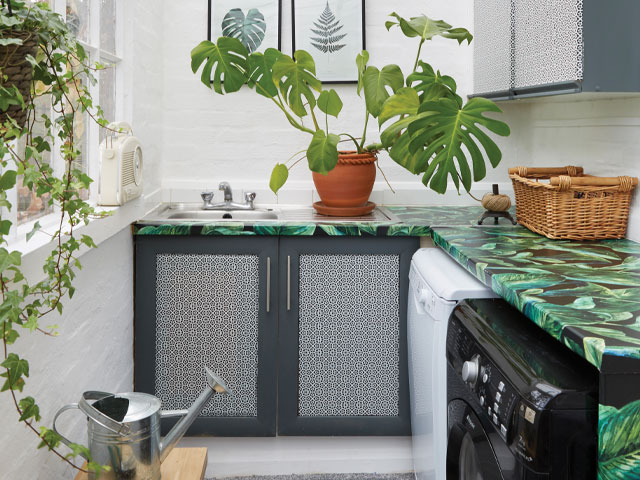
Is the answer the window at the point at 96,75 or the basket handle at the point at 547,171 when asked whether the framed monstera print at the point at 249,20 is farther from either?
the basket handle at the point at 547,171

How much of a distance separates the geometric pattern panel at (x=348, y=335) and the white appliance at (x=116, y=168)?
718 millimetres

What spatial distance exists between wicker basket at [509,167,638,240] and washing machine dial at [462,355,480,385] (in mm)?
894

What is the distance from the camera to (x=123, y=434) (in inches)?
65.9

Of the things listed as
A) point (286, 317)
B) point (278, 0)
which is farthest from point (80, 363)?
point (278, 0)

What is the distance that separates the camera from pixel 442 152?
2240mm

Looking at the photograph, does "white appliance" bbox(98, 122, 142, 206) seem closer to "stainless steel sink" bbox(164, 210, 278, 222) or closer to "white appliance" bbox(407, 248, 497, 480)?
"stainless steel sink" bbox(164, 210, 278, 222)

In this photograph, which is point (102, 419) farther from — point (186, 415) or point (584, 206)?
point (584, 206)

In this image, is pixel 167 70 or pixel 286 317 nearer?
pixel 286 317

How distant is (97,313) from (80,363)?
0.21 m

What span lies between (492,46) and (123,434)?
2.10m

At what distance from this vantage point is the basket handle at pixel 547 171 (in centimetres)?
258

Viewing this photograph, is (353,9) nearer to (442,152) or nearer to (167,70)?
(167,70)

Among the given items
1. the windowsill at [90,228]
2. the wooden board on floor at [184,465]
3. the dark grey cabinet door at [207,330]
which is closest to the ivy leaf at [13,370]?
the windowsill at [90,228]

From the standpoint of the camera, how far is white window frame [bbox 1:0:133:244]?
66.3 inches
